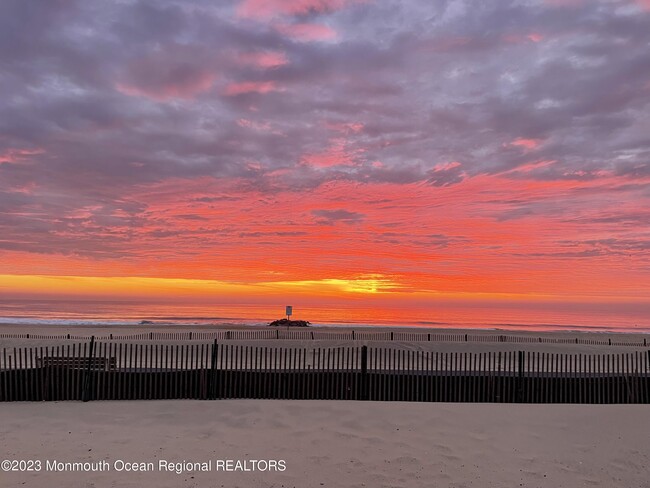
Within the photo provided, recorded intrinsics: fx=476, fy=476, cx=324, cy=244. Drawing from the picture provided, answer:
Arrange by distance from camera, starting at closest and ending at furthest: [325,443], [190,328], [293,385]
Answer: [325,443], [293,385], [190,328]

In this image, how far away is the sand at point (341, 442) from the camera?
8695 mm

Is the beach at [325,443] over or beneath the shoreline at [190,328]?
over

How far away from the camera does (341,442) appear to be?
10.5 meters

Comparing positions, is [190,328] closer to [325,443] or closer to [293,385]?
[293,385]

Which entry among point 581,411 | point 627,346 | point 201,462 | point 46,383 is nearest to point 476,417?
point 581,411

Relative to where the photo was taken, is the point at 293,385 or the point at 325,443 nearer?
the point at 325,443

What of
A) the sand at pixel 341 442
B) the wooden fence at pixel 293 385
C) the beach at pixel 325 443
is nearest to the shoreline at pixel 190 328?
the wooden fence at pixel 293 385

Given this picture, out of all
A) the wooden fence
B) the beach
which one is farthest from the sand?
the wooden fence

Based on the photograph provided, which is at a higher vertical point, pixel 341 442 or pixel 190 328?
pixel 341 442

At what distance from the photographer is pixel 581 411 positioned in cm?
1337

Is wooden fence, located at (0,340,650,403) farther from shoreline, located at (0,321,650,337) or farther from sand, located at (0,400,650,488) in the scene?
shoreline, located at (0,321,650,337)

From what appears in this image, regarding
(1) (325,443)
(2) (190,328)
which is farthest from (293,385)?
(2) (190,328)

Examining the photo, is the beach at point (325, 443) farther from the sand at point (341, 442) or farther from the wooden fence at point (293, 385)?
the wooden fence at point (293, 385)

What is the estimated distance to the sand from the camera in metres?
8.70
